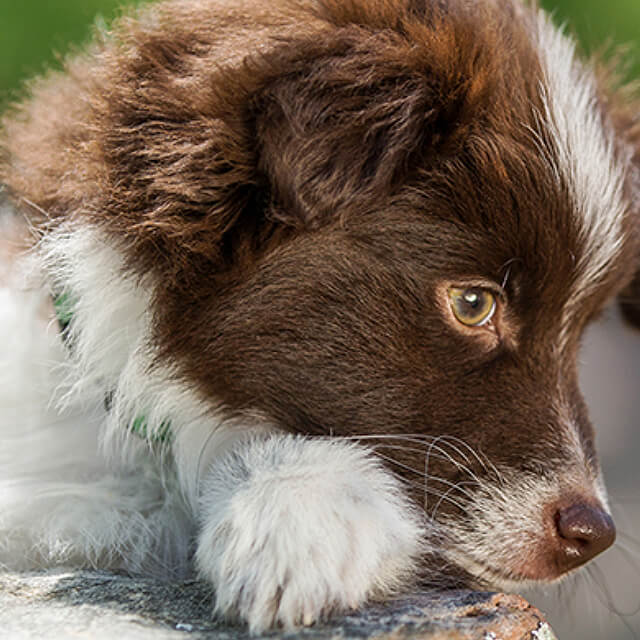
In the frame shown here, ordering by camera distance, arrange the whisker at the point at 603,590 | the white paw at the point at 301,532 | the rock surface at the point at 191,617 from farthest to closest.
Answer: the whisker at the point at 603,590 → the white paw at the point at 301,532 → the rock surface at the point at 191,617

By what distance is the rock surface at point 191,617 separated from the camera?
5.72 feet

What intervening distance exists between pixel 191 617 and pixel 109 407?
858 millimetres

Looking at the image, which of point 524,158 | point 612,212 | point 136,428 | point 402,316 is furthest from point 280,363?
point 612,212

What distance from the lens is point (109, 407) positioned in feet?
8.53

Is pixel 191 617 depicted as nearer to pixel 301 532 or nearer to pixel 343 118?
pixel 301 532

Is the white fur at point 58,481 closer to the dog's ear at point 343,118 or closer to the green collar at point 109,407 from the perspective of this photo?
the green collar at point 109,407

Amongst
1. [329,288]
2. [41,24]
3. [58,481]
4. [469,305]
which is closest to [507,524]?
[469,305]

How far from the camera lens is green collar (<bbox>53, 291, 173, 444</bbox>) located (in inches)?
99.6

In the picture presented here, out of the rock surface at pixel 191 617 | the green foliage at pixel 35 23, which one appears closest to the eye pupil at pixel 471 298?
the rock surface at pixel 191 617

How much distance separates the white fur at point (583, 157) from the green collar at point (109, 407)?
3.90ft

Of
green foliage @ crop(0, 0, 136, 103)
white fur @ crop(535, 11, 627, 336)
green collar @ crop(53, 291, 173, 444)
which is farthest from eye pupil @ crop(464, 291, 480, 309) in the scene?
green foliage @ crop(0, 0, 136, 103)

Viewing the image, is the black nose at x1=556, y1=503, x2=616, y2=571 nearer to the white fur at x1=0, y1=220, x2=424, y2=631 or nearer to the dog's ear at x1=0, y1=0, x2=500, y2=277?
the white fur at x1=0, y1=220, x2=424, y2=631

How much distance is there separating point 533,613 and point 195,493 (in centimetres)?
103

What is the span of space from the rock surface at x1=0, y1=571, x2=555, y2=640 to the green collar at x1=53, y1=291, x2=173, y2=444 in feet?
1.78
